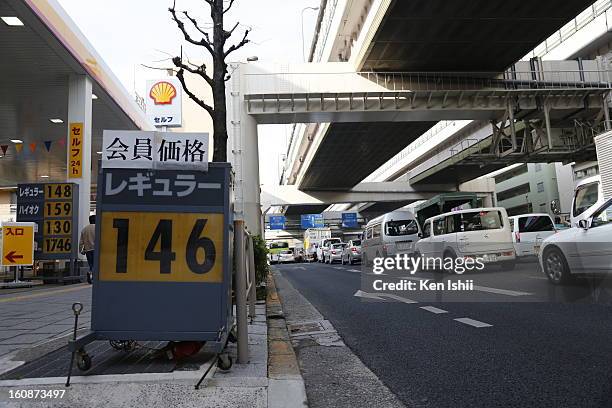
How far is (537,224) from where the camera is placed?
1630 cm

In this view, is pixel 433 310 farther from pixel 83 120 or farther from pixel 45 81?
pixel 45 81

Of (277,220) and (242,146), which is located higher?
(242,146)

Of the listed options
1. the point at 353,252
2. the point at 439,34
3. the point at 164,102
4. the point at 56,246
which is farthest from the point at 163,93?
the point at 353,252

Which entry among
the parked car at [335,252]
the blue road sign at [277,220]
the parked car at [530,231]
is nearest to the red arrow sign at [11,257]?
the parked car at [530,231]

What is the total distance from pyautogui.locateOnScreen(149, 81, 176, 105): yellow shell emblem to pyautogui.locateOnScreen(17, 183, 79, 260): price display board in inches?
410

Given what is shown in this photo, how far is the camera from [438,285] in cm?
1039

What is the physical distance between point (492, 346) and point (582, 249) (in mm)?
4139

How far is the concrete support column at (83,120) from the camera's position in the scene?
574 inches

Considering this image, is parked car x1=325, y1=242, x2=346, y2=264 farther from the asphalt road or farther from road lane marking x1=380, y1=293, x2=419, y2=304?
the asphalt road

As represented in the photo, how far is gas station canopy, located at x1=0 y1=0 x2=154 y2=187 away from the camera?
1248 cm

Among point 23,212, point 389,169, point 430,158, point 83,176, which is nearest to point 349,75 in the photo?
point 83,176

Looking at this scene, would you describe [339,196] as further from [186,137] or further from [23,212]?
[186,137]

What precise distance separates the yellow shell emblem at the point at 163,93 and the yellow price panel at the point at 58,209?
10.6 m

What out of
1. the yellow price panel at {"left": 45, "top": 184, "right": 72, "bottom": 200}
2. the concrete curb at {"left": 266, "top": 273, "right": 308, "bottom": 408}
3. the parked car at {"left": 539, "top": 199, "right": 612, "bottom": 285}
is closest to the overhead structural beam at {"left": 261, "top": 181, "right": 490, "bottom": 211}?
the yellow price panel at {"left": 45, "top": 184, "right": 72, "bottom": 200}
